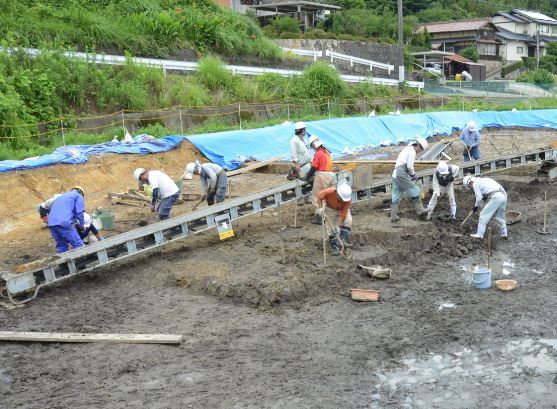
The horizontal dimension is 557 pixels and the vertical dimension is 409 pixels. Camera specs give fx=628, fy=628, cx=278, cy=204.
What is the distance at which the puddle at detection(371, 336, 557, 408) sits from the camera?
5.84 meters

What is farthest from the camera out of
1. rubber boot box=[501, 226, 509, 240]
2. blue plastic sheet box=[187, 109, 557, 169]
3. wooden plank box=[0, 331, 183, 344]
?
blue plastic sheet box=[187, 109, 557, 169]

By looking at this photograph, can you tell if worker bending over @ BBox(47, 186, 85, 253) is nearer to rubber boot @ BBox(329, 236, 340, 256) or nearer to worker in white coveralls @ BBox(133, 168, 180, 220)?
worker in white coveralls @ BBox(133, 168, 180, 220)

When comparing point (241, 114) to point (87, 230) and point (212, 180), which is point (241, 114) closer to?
point (212, 180)

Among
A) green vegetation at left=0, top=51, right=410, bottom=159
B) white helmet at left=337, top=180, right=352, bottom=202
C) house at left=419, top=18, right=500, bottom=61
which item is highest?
house at left=419, top=18, right=500, bottom=61

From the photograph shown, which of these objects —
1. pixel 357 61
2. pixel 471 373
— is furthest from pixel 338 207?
pixel 357 61

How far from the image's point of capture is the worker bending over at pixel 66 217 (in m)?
9.14

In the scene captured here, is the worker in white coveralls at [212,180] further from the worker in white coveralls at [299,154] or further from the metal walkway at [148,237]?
the worker in white coveralls at [299,154]

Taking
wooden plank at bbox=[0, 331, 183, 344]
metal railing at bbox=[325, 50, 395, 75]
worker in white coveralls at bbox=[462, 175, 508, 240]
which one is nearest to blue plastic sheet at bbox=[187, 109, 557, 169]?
worker in white coveralls at bbox=[462, 175, 508, 240]

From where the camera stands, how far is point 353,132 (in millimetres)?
21250

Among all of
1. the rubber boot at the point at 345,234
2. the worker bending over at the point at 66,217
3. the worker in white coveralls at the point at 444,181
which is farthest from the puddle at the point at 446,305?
the worker bending over at the point at 66,217

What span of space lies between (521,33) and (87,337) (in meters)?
57.8

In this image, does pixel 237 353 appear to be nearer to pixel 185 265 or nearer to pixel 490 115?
pixel 185 265

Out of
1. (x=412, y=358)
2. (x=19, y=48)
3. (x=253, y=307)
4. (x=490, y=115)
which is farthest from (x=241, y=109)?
(x=412, y=358)

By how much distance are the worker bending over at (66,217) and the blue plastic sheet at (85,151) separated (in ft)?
17.0
